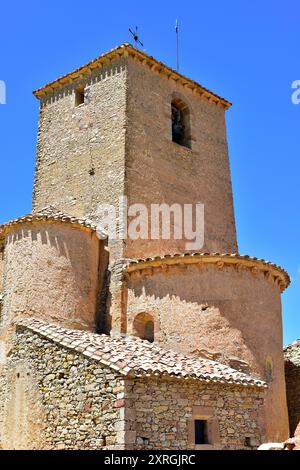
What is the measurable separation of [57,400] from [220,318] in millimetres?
4552

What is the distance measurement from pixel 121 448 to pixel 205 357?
4382mm

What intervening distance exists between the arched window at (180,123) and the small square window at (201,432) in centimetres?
1044

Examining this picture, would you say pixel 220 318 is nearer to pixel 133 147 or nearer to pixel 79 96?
pixel 133 147

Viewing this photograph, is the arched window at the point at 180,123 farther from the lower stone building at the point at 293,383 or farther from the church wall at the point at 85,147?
the lower stone building at the point at 293,383

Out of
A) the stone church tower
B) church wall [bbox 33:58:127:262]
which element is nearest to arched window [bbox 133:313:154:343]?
the stone church tower

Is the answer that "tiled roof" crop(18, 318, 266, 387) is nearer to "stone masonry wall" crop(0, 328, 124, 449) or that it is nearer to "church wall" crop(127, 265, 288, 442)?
"stone masonry wall" crop(0, 328, 124, 449)

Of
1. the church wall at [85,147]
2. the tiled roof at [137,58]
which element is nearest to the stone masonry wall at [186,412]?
the church wall at [85,147]

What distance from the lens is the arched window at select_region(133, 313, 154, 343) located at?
→ 15.3 meters

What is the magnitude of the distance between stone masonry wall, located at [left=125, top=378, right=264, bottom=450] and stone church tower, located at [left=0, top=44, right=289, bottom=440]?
549 mm

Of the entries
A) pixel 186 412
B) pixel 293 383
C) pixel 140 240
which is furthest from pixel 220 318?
pixel 293 383

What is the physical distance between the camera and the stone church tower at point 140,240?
48.1ft

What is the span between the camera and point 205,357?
46.6 feet

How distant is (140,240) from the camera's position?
55.6 ft
